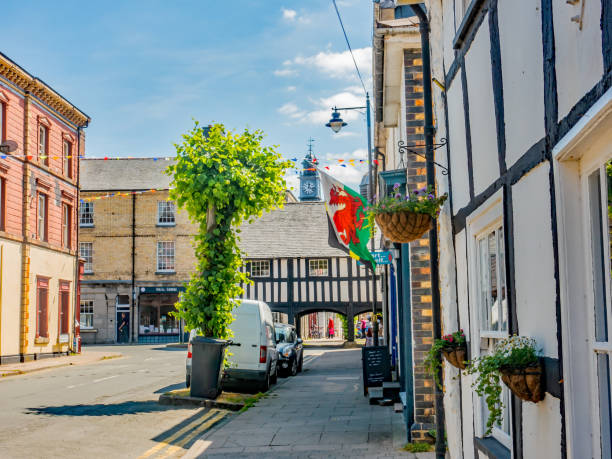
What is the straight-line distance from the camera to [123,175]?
4644cm

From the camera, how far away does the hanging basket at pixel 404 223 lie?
668cm

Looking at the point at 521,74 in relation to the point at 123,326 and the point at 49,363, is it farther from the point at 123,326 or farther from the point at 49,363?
the point at 123,326

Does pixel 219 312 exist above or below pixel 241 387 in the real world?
above

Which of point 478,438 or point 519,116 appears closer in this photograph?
point 519,116

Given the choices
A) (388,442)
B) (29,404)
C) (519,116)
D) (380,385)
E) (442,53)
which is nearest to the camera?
(519,116)

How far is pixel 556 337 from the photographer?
361 centimetres

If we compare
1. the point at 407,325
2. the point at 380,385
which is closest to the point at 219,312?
the point at 380,385

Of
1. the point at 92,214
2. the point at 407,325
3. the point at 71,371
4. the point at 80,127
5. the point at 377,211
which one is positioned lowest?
the point at 71,371

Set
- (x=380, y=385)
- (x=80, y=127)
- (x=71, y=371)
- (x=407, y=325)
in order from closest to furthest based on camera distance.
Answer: (x=407, y=325) → (x=380, y=385) → (x=71, y=371) → (x=80, y=127)

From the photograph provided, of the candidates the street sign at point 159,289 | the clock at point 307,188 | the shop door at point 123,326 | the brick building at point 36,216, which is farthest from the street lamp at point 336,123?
the clock at point 307,188

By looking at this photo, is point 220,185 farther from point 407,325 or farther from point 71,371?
point 71,371

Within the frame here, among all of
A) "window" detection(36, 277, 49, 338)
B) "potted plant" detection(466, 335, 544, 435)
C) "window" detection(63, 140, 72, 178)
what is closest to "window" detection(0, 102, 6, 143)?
"window" detection(63, 140, 72, 178)

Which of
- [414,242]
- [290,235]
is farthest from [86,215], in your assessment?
[414,242]

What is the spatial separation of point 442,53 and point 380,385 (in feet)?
29.5
